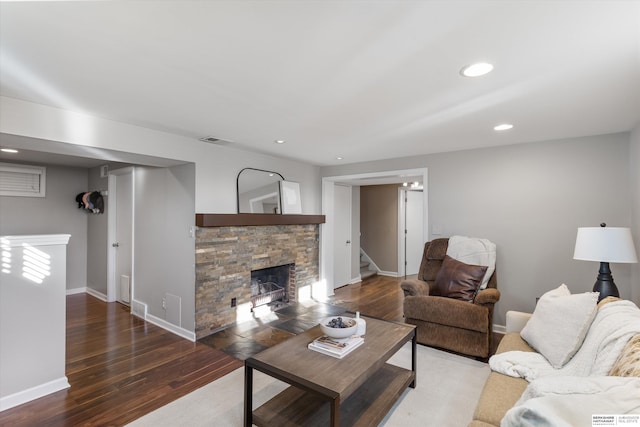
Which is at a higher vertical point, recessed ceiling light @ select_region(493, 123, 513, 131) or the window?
recessed ceiling light @ select_region(493, 123, 513, 131)

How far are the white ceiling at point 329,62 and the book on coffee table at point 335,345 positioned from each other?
1.74 meters

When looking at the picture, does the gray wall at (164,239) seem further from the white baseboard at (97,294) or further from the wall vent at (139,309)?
the white baseboard at (97,294)

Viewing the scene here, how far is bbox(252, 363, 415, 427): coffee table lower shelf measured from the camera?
1831mm

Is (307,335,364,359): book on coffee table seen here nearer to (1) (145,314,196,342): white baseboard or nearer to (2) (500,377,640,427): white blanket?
(2) (500,377,640,427): white blanket

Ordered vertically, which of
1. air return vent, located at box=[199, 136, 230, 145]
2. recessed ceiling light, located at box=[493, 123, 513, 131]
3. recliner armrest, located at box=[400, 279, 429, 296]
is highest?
air return vent, located at box=[199, 136, 230, 145]

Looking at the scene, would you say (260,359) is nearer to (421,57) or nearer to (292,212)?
(421,57)

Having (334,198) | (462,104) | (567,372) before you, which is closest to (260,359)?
(567,372)

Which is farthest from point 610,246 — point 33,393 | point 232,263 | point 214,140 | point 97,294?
point 97,294

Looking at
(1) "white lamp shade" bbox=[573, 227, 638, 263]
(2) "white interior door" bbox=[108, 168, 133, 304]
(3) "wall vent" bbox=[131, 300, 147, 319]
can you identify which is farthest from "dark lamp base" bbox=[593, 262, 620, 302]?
(2) "white interior door" bbox=[108, 168, 133, 304]

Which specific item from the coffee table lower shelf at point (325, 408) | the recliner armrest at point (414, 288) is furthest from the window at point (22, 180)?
the recliner armrest at point (414, 288)

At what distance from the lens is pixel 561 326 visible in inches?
76.8

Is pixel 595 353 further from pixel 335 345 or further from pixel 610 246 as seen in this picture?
pixel 335 345

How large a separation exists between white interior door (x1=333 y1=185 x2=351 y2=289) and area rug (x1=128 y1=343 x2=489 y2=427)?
306 centimetres

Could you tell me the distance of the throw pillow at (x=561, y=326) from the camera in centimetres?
184
